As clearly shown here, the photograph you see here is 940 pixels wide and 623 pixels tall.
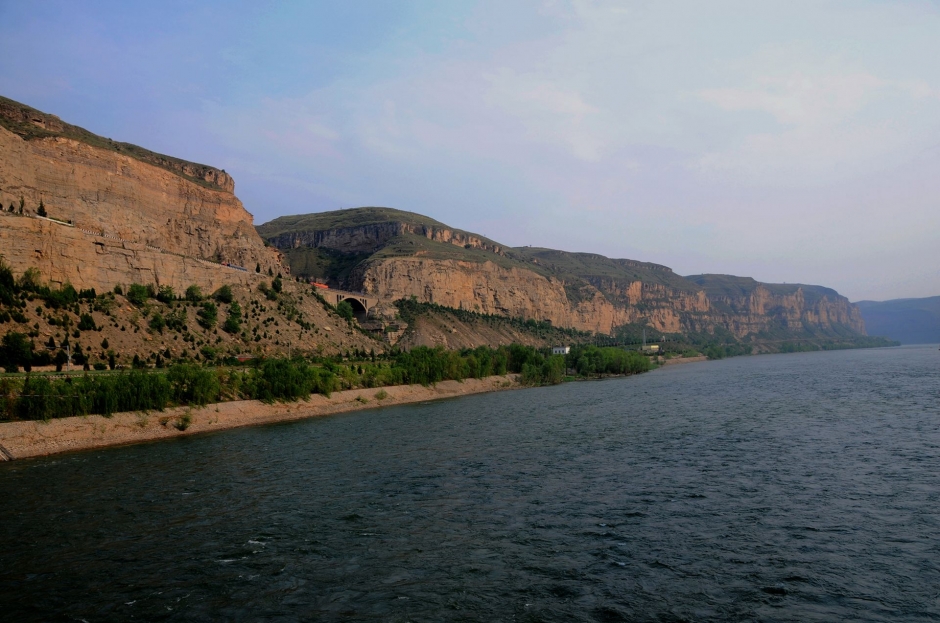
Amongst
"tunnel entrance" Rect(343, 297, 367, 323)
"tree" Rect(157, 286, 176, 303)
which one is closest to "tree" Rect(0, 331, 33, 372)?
"tree" Rect(157, 286, 176, 303)

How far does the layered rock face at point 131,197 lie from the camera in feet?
202

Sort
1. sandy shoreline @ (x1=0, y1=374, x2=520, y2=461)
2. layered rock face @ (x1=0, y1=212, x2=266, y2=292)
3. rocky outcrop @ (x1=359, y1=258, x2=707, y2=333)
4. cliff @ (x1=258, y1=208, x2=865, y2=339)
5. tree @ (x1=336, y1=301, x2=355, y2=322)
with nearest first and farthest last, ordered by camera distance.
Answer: sandy shoreline @ (x1=0, y1=374, x2=520, y2=461) → layered rock face @ (x1=0, y1=212, x2=266, y2=292) → tree @ (x1=336, y1=301, x2=355, y2=322) → rocky outcrop @ (x1=359, y1=258, x2=707, y2=333) → cliff @ (x1=258, y1=208, x2=865, y2=339)

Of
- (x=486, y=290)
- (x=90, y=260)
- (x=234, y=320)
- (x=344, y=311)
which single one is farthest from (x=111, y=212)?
(x=486, y=290)

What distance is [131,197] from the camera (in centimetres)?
7438

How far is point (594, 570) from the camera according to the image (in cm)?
1273

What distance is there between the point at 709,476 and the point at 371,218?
154 metres

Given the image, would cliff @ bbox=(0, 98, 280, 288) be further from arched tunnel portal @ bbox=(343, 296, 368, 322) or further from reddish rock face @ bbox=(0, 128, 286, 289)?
arched tunnel portal @ bbox=(343, 296, 368, 322)

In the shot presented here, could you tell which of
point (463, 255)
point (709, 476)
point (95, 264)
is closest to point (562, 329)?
point (463, 255)

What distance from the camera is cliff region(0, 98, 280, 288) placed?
6069cm

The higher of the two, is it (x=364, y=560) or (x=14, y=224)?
(x=14, y=224)

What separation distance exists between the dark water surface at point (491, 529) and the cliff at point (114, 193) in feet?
137

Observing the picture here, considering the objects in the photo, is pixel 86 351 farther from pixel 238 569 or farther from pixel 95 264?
pixel 238 569

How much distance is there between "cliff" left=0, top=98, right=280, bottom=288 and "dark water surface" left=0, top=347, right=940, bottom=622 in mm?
41861

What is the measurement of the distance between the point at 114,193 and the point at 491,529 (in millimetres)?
74361
